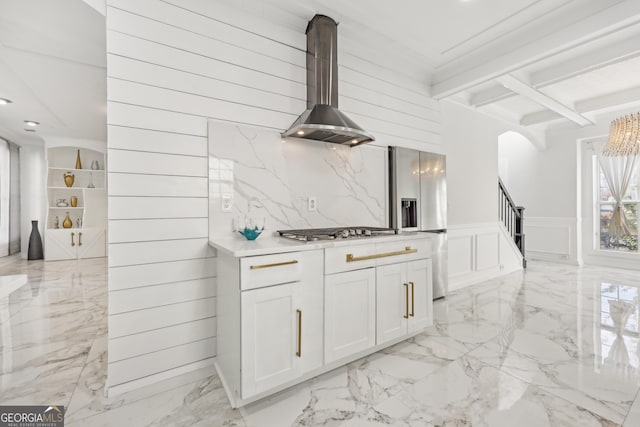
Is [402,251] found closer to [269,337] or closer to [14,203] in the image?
A: [269,337]

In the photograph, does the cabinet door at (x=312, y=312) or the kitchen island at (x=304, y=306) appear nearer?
the kitchen island at (x=304, y=306)

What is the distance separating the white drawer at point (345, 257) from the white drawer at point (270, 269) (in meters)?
0.18

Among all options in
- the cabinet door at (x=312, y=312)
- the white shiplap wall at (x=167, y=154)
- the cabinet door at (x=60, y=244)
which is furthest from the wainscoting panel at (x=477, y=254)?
Result: the cabinet door at (x=60, y=244)

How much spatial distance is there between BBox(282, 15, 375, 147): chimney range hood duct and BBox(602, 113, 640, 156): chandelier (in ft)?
10.5

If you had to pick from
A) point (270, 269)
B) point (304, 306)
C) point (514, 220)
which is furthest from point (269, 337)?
point (514, 220)

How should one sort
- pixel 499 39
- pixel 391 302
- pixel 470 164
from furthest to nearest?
pixel 470 164
pixel 499 39
pixel 391 302

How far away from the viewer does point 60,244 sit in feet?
19.3

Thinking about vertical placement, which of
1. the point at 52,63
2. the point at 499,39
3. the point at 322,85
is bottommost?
the point at 322,85

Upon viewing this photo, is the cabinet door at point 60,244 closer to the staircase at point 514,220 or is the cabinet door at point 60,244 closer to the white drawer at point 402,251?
the white drawer at point 402,251

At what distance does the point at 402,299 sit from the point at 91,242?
673 centimetres

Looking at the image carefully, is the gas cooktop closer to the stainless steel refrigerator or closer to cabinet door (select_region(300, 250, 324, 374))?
cabinet door (select_region(300, 250, 324, 374))

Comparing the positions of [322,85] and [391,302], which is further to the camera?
[322,85]

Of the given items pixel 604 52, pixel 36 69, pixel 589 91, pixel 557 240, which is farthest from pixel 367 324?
pixel 557 240

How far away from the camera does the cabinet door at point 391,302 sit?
6.95ft
